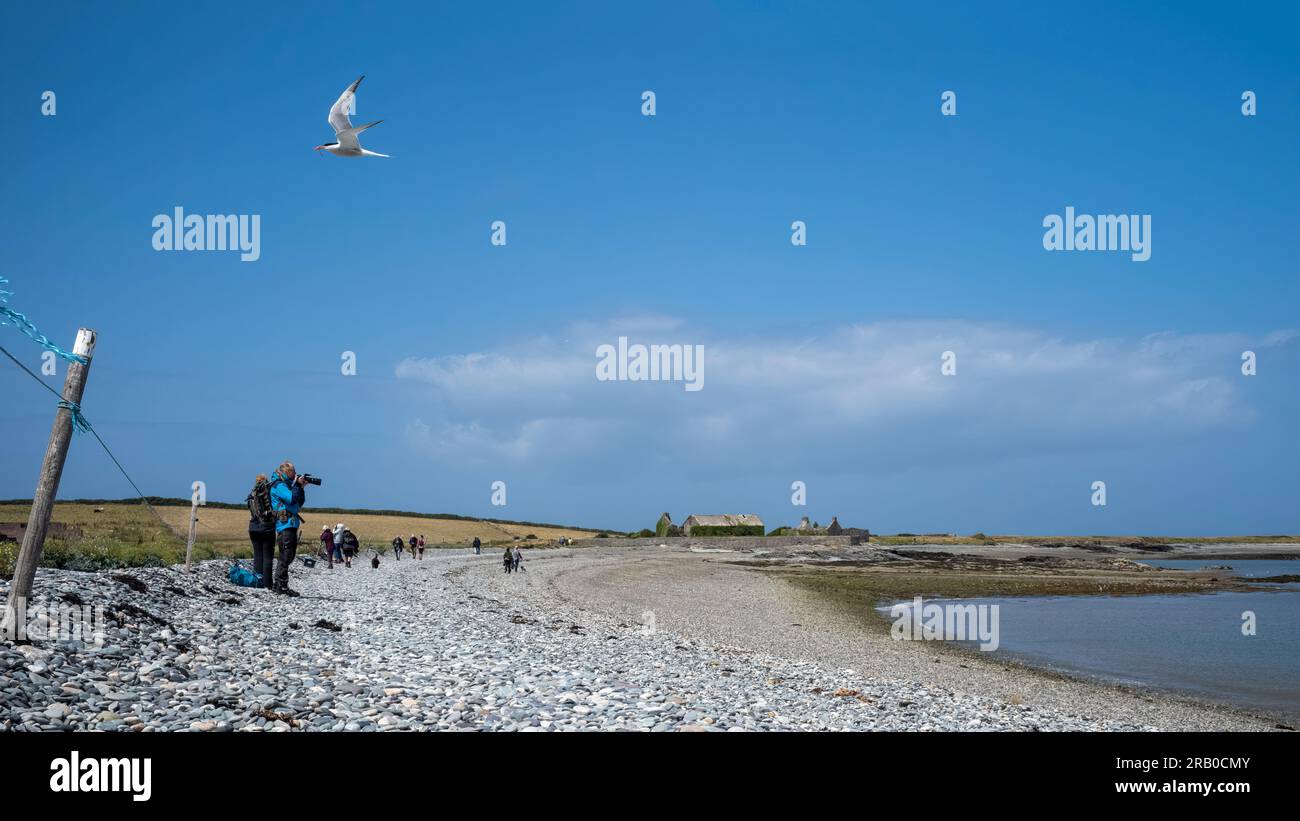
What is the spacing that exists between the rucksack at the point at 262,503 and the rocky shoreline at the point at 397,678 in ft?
6.18

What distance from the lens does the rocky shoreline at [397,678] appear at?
9.56 metres

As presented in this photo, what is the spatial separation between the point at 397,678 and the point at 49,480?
5.49 metres

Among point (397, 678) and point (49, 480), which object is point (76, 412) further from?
point (397, 678)

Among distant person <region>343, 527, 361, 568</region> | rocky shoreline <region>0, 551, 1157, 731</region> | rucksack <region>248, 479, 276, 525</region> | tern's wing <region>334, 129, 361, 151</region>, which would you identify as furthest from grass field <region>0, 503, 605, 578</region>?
tern's wing <region>334, 129, 361, 151</region>

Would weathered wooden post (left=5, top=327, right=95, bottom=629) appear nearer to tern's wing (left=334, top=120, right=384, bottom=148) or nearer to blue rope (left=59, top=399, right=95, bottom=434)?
blue rope (left=59, top=399, right=95, bottom=434)

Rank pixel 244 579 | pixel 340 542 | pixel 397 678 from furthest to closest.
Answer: pixel 340 542
pixel 244 579
pixel 397 678

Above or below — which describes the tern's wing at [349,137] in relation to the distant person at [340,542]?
above

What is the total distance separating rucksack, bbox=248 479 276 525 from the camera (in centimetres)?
2091

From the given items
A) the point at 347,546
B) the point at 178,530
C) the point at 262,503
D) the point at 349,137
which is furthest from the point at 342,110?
the point at 178,530

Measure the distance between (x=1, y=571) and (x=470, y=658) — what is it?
855 centimetres

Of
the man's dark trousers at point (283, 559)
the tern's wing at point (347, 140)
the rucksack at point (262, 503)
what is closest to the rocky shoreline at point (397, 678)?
the man's dark trousers at point (283, 559)

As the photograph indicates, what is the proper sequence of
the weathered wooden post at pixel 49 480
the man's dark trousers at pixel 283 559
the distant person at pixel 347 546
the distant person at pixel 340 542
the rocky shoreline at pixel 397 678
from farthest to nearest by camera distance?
the distant person at pixel 340 542, the distant person at pixel 347 546, the man's dark trousers at pixel 283 559, the weathered wooden post at pixel 49 480, the rocky shoreline at pixel 397 678

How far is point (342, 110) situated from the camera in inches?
744

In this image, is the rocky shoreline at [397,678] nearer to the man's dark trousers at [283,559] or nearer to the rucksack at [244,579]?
the rucksack at [244,579]
